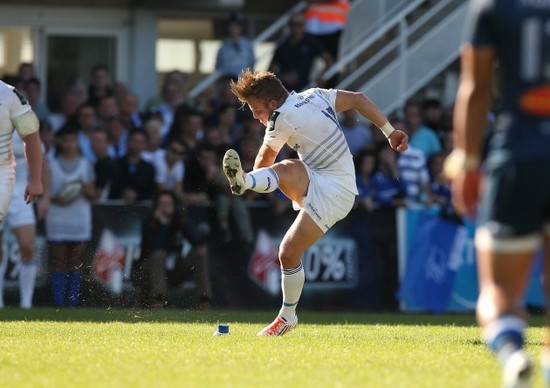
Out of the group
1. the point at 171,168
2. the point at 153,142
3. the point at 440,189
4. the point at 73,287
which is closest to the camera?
the point at 73,287

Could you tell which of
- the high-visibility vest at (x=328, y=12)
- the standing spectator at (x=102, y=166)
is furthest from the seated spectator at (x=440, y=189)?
the standing spectator at (x=102, y=166)

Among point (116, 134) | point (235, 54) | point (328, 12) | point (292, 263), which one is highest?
point (328, 12)

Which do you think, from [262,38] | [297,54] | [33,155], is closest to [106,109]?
[297,54]

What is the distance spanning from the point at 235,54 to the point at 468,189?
14.3 metres

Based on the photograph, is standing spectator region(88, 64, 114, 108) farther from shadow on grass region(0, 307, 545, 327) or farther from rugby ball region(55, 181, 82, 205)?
shadow on grass region(0, 307, 545, 327)

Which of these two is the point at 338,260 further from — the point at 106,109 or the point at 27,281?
the point at 27,281

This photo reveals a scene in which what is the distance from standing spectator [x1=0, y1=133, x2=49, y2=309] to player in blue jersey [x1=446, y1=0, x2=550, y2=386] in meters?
10.1

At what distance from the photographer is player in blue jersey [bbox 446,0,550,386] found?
5504 millimetres

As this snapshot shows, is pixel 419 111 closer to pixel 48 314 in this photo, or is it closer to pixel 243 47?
pixel 243 47

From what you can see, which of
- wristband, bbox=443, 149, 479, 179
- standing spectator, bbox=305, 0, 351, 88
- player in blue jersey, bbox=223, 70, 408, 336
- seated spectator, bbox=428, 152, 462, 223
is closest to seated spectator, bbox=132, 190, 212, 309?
seated spectator, bbox=428, 152, 462, 223

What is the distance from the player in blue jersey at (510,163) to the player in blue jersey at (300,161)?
195 inches

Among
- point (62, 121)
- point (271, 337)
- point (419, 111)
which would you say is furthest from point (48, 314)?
point (419, 111)

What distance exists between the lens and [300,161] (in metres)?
10.9

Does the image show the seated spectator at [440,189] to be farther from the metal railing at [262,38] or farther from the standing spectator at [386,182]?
the metal railing at [262,38]
